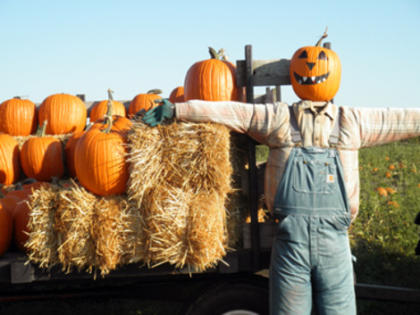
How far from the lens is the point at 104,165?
2.97m

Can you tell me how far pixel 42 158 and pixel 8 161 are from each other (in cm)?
65

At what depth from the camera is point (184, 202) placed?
2.81 m

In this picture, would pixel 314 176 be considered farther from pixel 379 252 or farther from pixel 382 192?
pixel 382 192

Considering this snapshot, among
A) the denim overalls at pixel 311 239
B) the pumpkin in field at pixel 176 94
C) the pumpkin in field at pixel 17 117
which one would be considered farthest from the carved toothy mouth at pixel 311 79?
the pumpkin in field at pixel 17 117

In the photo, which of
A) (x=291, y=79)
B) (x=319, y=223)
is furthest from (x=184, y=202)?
(x=291, y=79)

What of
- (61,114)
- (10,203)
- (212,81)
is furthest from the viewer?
(61,114)

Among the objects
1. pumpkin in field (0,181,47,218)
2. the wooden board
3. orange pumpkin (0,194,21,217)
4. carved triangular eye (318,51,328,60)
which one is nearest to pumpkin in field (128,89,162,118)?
pumpkin in field (0,181,47,218)

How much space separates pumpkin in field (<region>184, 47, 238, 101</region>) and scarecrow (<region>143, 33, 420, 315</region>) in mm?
751

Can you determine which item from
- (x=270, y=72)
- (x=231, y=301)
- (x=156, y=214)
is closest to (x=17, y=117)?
(x=156, y=214)

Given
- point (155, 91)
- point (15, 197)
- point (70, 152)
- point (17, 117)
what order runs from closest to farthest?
point (15, 197), point (70, 152), point (17, 117), point (155, 91)

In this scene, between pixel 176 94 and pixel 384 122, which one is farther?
pixel 176 94

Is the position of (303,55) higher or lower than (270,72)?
higher

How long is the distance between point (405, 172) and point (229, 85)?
7059mm

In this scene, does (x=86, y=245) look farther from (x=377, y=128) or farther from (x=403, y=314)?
(x=403, y=314)
